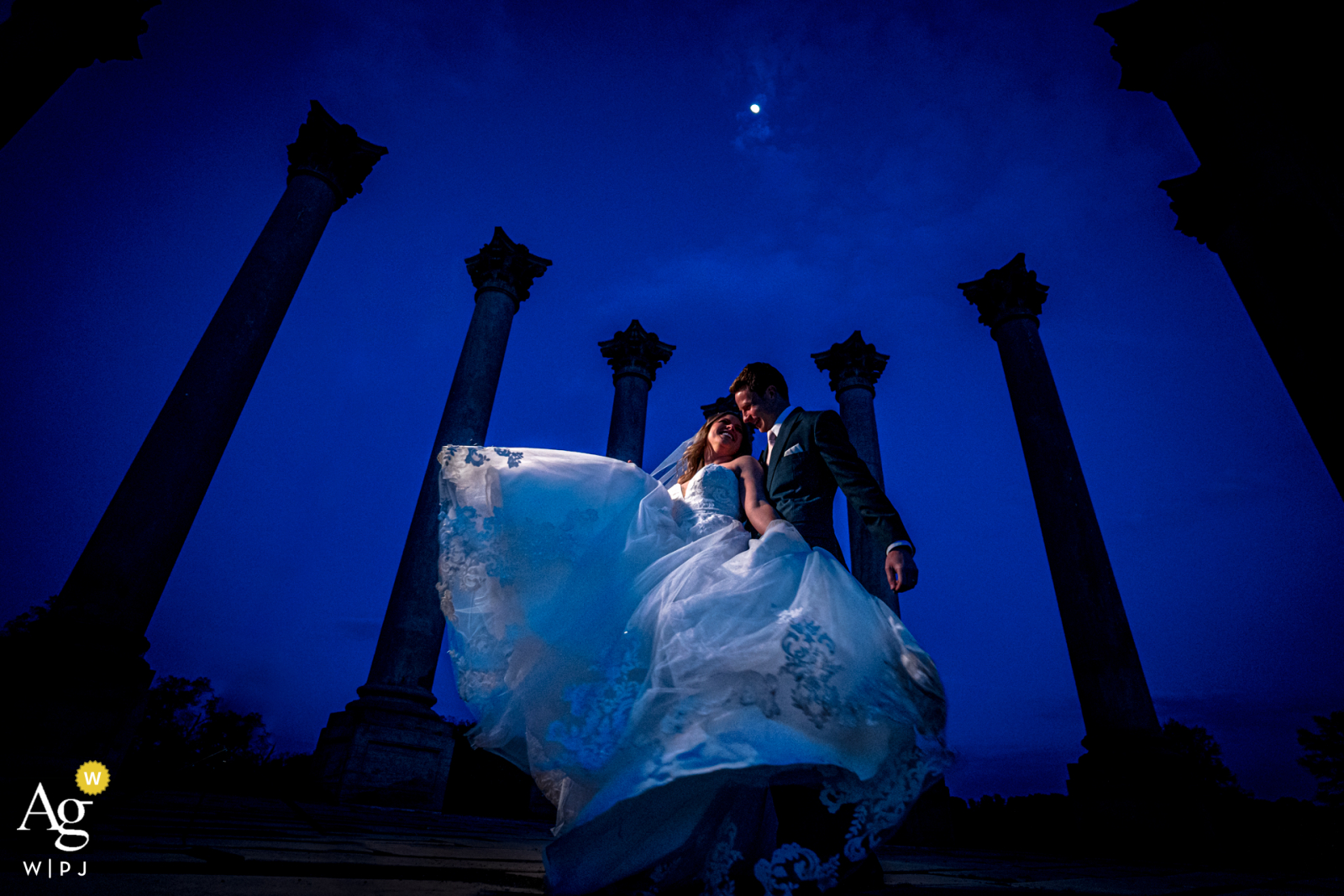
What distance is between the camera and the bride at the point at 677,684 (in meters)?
1.99

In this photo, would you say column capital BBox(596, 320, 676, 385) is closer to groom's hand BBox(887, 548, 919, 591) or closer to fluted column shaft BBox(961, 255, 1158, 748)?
fluted column shaft BBox(961, 255, 1158, 748)

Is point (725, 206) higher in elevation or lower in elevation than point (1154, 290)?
higher

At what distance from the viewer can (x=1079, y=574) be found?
33.4 ft

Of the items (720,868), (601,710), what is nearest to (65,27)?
(601,710)

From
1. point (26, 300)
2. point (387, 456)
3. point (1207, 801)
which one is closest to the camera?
point (1207, 801)

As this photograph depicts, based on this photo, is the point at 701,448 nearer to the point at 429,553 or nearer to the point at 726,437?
the point at 726,437

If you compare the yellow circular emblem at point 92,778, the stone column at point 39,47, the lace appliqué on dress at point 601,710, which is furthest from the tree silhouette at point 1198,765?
the stone column at point 39,47

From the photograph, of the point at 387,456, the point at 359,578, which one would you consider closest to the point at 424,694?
the point at 387,456

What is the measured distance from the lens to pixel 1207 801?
8445mm

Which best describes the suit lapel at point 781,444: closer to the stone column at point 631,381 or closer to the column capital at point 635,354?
the stone column at point 631,381

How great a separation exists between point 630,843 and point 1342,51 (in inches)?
172

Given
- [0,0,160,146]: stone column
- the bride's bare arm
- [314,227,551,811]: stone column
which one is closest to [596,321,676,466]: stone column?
[314,227,551,811]: stone column

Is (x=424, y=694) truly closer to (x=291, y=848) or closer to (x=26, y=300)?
(x=291, y=848)

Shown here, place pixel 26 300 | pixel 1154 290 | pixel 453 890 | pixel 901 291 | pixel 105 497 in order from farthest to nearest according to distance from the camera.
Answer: pixel 901 291, pixel 1154 290, pixel 105 497, pixel 26 300, pixel 453 890
